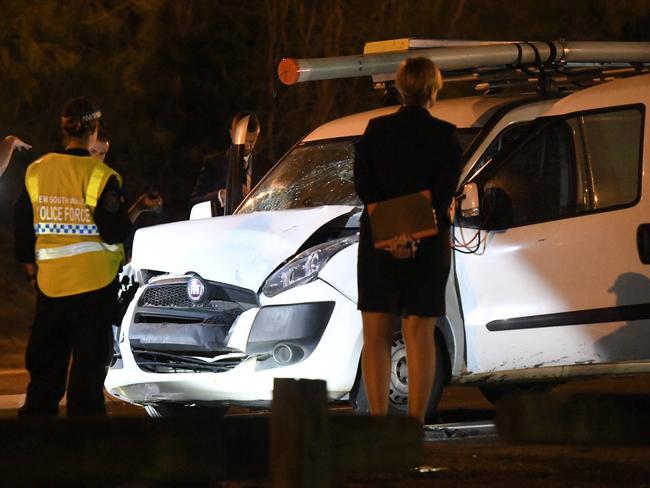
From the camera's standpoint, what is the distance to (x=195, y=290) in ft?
25.3

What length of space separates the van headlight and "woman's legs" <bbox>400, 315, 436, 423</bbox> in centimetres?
130

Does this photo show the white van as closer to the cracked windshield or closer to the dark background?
the cracked windshield

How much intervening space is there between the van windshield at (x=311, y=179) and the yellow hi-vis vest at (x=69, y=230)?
217cm

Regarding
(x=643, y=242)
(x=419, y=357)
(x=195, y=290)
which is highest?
(x=643, y=242)

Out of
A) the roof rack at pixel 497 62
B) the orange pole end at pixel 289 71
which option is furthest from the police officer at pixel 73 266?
the roof rack at pixel 497 62

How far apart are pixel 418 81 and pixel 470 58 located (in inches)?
80.9

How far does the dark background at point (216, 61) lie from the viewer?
19.2 metres

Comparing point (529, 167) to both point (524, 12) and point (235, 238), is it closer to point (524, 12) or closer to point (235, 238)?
point (235, 238)

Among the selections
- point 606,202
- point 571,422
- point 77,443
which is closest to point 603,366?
point 606,202

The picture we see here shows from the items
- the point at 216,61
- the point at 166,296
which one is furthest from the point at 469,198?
the point at 216,61

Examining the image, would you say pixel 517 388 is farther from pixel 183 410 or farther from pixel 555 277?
pixel 183 410

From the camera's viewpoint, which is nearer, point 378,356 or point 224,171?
point 378,356

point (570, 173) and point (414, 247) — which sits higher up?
point (570, 173)

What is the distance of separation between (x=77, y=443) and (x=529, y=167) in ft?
15.3
